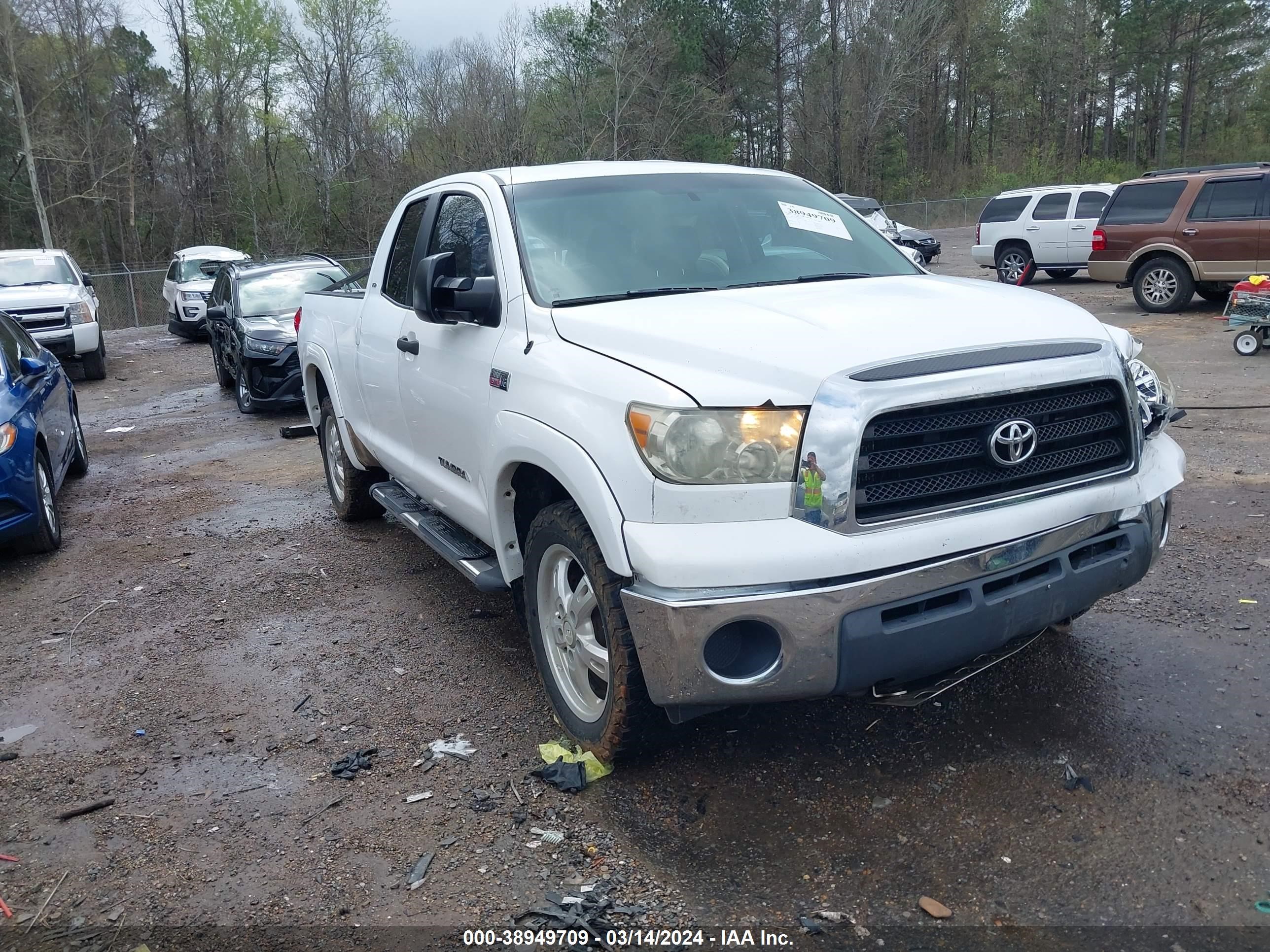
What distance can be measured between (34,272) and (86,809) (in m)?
16.9

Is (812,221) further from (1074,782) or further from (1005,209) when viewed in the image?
(1005,209)

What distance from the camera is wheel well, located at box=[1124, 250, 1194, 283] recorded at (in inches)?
604

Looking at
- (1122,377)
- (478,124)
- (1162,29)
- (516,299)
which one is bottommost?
(1122,377)

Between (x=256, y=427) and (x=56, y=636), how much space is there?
22.7 ft

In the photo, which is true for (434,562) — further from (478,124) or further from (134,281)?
(478,124)

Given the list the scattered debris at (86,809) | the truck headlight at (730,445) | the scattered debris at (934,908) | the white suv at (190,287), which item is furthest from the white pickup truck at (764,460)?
the white suv at (190,287)

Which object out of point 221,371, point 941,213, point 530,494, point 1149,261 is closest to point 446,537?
point 530,494

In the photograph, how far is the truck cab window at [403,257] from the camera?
5.23 metres

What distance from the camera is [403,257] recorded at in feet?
17.7

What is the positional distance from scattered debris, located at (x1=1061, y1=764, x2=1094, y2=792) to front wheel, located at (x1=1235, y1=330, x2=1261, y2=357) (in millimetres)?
9930

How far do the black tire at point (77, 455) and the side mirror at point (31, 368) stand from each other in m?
1.44

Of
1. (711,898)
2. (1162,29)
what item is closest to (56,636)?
(711,898)

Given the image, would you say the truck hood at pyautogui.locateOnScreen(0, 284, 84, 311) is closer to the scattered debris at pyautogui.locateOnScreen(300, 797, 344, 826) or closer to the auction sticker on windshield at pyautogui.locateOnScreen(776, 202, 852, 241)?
the auction sticker on windshield at pyautogui.locateOnScreen(776, 202, 852, 241)

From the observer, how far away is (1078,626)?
4602 mm
